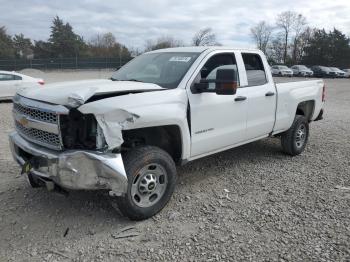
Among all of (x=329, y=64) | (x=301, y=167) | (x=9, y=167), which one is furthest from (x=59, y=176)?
(x=329, y=64)

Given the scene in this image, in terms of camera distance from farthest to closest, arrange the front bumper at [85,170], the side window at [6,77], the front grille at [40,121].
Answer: the side window at [6,77], the front grille at [40,121], the front bumper at [85,170]

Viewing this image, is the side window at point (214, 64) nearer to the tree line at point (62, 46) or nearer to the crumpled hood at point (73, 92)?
the crumpled hood at point (73, 92)

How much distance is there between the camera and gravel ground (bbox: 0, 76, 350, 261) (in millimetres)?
3410

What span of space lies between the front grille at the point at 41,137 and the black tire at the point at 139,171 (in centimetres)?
71

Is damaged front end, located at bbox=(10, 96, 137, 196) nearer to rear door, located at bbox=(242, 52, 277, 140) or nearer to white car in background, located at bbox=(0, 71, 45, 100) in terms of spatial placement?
rear door, located at bbox=(242, 52, 277, 140)

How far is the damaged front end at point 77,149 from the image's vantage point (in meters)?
3.41

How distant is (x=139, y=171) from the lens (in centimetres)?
380

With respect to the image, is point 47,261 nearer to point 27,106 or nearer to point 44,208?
point 44,208

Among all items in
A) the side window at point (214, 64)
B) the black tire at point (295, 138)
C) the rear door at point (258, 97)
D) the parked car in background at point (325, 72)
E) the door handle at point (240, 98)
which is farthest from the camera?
the parked car in background at point (325, 72)

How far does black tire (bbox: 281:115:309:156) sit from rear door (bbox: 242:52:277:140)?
71cm

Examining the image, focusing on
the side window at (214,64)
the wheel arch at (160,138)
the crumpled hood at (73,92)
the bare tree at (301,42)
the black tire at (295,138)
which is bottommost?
the black tire at (295,138)

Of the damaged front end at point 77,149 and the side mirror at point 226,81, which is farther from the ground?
the side mirror at point 226,81

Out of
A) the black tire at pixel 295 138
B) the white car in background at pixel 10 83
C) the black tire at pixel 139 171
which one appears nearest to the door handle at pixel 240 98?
the black tire at pixel 139 171

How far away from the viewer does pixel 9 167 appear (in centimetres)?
561
